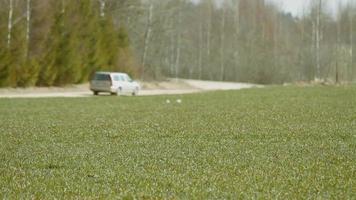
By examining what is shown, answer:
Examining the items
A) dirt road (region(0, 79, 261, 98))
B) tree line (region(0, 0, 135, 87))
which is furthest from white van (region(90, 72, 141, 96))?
tree line (region(0, 0, 135, 87))

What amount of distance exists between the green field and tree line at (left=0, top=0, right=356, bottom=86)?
27.6m

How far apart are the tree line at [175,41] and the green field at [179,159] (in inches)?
1088

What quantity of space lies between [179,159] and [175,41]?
69.4m

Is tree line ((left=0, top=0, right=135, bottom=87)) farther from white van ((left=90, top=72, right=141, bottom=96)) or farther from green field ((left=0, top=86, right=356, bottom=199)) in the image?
green field ((left=0, top=86, right=356, bottom=199))

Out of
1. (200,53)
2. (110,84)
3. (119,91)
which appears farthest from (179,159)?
(200,53)

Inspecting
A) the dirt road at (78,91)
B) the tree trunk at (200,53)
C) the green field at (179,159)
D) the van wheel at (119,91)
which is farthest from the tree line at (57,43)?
the tree trunk at (200,53)

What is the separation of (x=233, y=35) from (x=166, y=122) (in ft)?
225

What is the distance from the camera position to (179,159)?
9953mm

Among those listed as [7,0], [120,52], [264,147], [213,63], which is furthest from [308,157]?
[213,63]

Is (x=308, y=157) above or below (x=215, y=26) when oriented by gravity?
below

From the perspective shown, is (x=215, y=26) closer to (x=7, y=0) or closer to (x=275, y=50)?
(x=275, y=50)

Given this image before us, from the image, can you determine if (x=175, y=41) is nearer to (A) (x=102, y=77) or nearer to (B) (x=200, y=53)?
(B) (x=200, y=53)

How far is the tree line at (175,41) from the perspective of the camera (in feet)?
144

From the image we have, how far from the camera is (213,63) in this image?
84.5 metres
